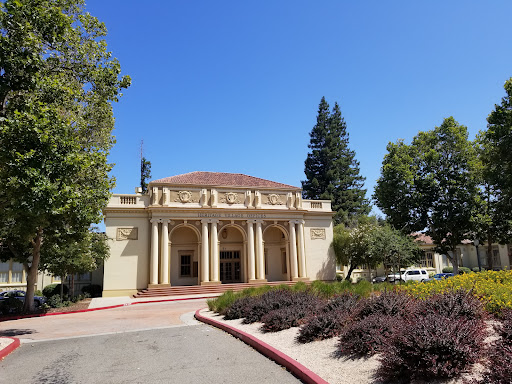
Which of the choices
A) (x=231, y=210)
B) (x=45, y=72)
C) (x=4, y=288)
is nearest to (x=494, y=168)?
(x=231, y=210)

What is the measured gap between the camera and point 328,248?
38250mm

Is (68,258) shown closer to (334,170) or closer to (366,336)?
(366,336)

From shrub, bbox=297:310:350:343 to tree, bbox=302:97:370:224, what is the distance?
47.3 meters

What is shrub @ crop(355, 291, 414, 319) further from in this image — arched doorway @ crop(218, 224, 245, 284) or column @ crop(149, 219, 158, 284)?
arched doorway @ crop(218, 224, 245, 284)

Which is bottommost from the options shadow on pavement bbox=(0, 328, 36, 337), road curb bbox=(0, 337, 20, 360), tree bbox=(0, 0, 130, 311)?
shadow on pavement bbox=(0, 328, 36, 337)

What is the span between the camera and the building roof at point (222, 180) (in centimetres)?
3531

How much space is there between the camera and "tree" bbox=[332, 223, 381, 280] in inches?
1388

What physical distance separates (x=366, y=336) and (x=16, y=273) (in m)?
37.5

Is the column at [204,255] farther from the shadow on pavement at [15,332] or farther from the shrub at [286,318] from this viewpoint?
the shrub at [286,318]

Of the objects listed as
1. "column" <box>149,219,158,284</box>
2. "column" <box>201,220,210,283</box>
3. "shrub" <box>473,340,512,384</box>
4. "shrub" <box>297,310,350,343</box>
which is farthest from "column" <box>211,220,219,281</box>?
"shrub" <box>473,340,512,384</box>

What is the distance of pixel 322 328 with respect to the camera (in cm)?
803

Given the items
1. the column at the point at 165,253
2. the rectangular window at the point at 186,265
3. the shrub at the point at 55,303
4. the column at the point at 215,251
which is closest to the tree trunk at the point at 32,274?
the shrub at the point at 55,303

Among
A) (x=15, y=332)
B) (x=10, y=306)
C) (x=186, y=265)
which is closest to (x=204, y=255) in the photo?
(x=186, y=265)

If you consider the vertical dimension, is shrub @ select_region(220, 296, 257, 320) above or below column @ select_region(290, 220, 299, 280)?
below
